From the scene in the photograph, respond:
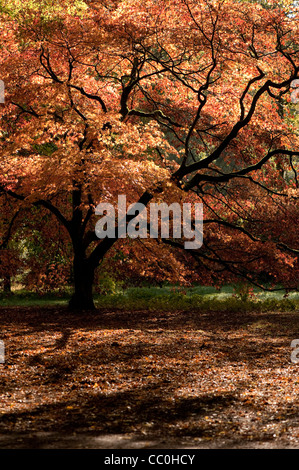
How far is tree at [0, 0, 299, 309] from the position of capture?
1008 centimetres

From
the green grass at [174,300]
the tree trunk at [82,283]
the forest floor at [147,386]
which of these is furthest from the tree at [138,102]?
the forest floor at [147,386]

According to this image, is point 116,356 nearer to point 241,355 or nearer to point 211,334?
point 241,355

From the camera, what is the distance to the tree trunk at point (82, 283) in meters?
13.2

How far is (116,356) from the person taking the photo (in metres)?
7.84

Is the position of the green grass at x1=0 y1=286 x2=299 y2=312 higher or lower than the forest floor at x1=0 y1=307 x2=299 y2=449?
lower

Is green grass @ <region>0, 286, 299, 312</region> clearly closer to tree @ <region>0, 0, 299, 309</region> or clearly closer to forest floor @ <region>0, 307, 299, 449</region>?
tree @ <region>0, 0, 299, 309</region>

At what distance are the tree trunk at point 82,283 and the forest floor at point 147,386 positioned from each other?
6.76 ft

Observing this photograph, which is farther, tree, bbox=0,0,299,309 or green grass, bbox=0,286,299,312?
green grass, bbox=0,286,299,312

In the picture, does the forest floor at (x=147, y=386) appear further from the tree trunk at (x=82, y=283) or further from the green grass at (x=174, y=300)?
the green grass at (x=174, y=300)

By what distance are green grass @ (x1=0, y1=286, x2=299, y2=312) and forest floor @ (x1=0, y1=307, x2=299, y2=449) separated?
10.7ft

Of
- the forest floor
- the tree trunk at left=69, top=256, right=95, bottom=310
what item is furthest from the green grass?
the forest floor

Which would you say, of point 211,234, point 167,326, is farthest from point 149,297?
point 167,326
